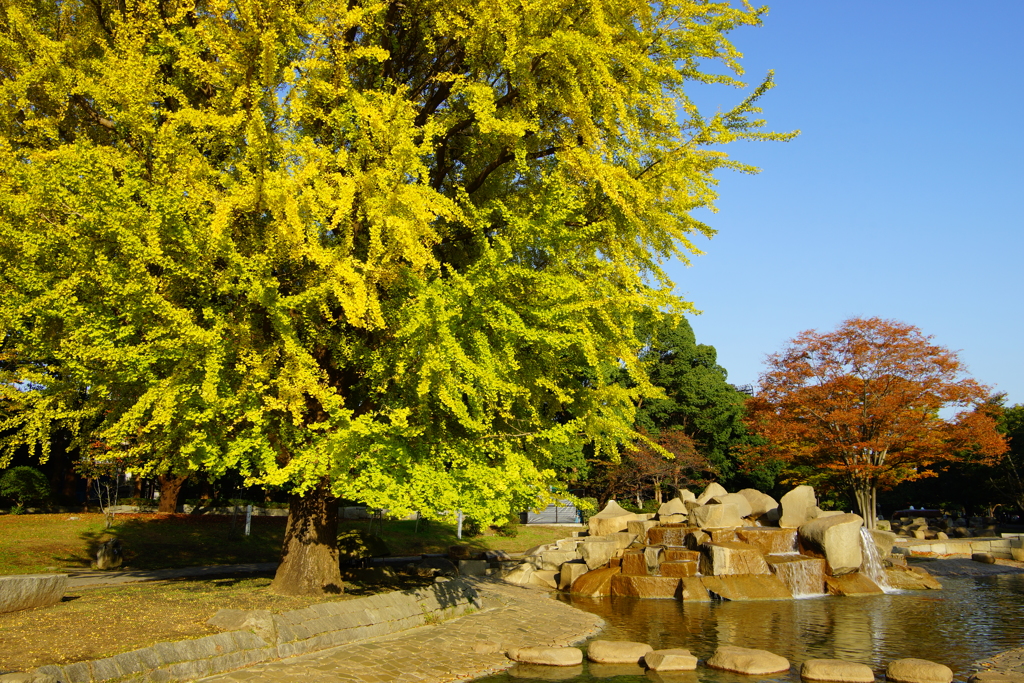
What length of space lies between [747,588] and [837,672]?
927cm

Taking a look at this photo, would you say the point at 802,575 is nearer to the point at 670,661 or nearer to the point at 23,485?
the point at 670,661

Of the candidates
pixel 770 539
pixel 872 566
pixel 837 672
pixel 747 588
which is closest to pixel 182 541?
pixel 747 588

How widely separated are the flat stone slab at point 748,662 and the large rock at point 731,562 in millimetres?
9127

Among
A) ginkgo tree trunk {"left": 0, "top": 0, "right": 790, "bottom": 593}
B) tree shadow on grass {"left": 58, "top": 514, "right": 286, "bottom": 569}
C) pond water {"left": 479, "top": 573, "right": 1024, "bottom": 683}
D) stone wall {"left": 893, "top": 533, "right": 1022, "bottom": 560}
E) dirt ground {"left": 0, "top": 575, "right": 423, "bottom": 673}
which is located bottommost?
stone wall {"left": 893, "top": 533, "right": 1022, "bottom": 560}

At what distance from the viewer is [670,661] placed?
1066 centimetres

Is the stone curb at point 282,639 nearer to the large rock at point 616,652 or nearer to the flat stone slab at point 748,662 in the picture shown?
the large rock at point 616,652

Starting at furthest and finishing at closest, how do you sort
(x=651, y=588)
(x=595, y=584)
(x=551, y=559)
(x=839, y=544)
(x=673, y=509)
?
(x=673, y=509), (x=551, y=559), (x=839, y=544), (x=595, y=584), (x=651, y=588)

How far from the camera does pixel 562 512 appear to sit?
1908 inches

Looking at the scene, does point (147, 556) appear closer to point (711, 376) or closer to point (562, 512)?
point (562, 512)

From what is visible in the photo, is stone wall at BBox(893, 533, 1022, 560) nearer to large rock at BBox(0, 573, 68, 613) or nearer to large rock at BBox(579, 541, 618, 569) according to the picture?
large rock at BBox(579, 541, 618, 569)

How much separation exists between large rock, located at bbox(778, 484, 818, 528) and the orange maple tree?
23.5ft

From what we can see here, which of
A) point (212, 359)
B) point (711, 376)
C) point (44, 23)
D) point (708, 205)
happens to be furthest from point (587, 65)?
point (711, 376)

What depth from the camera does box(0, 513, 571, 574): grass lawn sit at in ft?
61.5

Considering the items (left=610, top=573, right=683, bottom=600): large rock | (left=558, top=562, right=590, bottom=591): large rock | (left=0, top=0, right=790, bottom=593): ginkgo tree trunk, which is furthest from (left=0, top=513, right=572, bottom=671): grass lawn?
(left=610, top=573, right=683, bottom=600): large rock
